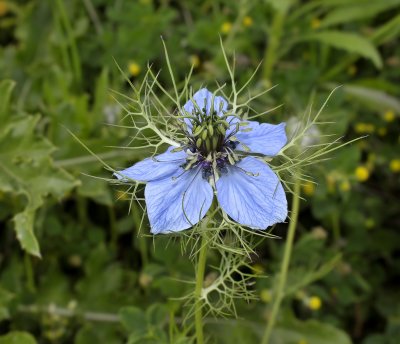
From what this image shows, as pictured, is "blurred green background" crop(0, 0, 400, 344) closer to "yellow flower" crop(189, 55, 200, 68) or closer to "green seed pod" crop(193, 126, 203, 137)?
"yellow flower" crop(189, 55, 200, 68)

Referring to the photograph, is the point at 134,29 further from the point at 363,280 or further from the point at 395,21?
the point at 363,280

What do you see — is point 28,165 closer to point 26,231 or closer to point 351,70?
point 26,231

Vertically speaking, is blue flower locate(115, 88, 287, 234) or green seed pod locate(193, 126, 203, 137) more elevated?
green seed pod locate(193, 126, 203, 137)

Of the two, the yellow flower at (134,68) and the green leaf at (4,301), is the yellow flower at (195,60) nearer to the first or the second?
the yellow flower at (134,68)

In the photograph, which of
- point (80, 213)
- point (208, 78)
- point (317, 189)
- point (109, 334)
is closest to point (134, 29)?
point (208, 78)

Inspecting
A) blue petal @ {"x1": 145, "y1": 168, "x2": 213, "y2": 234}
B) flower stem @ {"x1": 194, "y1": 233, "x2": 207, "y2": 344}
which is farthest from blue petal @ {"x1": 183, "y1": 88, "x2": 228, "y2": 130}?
flower stem @ {"x1": 194, "y1": 233, "x2": 207, "y2": 344}

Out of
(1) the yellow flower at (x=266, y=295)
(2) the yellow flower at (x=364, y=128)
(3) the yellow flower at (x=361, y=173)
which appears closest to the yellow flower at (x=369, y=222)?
(3) the yellow flower at (x=361, y=173)

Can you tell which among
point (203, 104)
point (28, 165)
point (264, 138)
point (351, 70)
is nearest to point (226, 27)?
point (351, 70)
